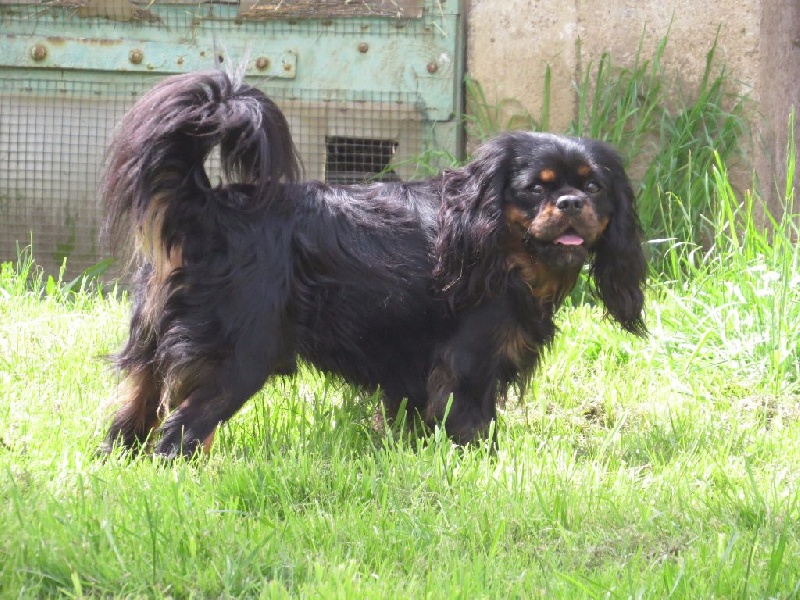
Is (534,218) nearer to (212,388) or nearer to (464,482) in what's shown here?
(464,482)

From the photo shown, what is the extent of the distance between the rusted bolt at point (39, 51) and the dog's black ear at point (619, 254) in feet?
13.4

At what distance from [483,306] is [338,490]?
1.08 meters

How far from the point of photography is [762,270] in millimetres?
5145

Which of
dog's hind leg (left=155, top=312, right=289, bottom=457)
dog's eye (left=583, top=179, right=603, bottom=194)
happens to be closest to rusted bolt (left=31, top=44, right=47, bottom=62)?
dog's hind leg (left=155, top=312, right=289, bottom=457)

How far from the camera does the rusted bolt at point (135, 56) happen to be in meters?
6.81

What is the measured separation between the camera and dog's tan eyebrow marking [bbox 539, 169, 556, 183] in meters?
4.05

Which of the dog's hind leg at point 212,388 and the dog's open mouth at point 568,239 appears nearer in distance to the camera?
the dog's hind leg at point 212,388

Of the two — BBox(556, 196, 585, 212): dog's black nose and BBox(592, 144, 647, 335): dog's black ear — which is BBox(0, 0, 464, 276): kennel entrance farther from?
BBox(556, 196, 585, 212): dog's black nose

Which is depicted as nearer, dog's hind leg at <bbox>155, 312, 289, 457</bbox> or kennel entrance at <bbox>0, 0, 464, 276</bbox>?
dog's hind leg at <bbox>155, 312, 289, 457</bbox>

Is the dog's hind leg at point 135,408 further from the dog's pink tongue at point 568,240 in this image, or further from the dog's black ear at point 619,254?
the dog's black ear at point 619,254

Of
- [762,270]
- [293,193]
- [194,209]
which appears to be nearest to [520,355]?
[293,193]

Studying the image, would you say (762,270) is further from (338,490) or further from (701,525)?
(338,490)

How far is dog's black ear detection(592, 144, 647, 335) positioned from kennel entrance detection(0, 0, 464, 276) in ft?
8.47

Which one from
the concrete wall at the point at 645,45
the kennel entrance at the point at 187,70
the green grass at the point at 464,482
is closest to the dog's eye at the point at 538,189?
the green grass at the point at 464,482
